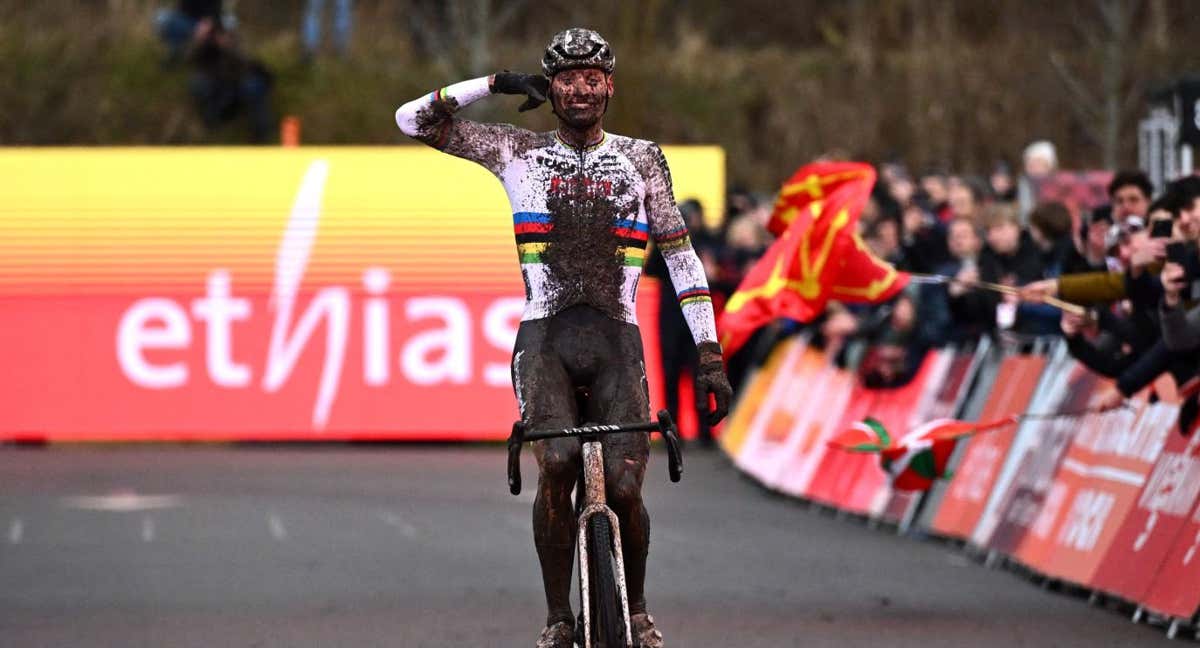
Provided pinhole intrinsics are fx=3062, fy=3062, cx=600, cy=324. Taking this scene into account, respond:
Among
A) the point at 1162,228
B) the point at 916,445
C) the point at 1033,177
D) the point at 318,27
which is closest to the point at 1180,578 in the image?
the point at 1162,228

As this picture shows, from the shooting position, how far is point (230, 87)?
1387 inches

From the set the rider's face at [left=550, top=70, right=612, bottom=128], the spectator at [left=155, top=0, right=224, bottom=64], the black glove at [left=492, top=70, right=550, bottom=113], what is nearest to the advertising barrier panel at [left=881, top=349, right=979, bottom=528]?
the rider's face at [left=550, top=70, right=612, bottom=128]

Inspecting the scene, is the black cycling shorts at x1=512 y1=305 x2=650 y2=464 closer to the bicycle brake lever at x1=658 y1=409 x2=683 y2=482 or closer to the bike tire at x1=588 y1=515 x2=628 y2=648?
the bicycle brake lever at x1=658 y1=409 x2=683 y2=482

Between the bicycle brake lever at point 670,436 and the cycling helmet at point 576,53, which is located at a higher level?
the cycling helmet at point 576,53

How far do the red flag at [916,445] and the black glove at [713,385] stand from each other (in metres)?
4.37

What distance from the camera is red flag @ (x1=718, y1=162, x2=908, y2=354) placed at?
657 inches

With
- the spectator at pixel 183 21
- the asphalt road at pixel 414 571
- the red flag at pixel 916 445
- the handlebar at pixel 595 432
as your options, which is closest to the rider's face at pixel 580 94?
the handlebar at pixel 595 432

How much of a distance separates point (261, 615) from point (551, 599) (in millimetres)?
3369

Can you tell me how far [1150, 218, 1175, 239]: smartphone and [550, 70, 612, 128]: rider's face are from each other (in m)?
3.81

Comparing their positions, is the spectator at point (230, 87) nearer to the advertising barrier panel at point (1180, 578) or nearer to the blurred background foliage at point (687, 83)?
the blurred background foliage at point (687, 83)

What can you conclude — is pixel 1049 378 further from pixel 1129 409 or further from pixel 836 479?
pixel 836 479

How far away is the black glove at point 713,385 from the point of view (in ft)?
33.6

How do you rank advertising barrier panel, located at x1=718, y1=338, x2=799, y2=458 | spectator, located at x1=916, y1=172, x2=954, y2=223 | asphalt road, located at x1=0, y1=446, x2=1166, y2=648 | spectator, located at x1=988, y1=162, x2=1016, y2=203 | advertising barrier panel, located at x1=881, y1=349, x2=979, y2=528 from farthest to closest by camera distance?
advertising barrier panel, located at x1=718, y1=338, x2=799, y2=458 < spectator, located at x1=988, y1=162, x2=1016, y2=203 < spectator, located at x1=916, y1=172, x2=954, y2=223 < advertising barrier panel, located at x1=881, y1=349, x2=979, y2=528 < asphalt road, located at x1=0, y1=446, x2=1166, y2=648

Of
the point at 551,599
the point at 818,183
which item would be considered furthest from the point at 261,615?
the point at 818,183
